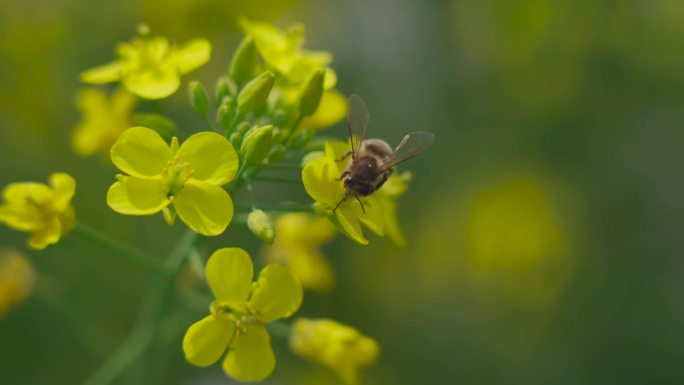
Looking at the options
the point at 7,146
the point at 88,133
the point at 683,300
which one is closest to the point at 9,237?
the point at 7,146

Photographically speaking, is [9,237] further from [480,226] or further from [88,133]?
[480,226]

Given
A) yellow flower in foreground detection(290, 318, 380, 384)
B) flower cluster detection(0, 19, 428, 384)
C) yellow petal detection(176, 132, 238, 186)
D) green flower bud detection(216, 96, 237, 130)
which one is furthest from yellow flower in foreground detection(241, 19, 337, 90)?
yellow flower in foreground detection(290, 318, 380, 384)

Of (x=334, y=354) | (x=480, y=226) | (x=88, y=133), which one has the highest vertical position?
(x=88, y=133)

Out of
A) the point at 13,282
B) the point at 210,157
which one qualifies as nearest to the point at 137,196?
the point at 210,157

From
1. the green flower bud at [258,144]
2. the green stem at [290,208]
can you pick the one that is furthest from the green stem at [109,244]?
the green flower bud at [258,144]

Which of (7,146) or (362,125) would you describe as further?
(7,146)

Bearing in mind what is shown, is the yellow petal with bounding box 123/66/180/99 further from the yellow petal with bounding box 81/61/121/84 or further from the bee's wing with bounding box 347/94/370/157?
the bee's wing with bounding box 347/94/370/157
